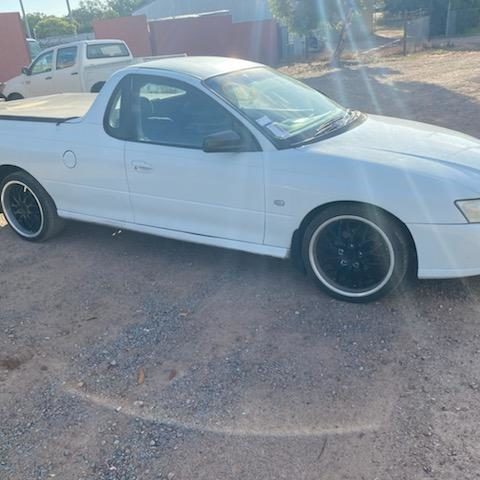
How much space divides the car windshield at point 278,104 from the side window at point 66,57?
9307 mm

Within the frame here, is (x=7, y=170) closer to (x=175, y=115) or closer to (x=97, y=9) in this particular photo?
(x=175, y=115)

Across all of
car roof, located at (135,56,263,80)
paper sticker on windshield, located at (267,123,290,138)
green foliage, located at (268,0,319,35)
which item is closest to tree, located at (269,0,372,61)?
green foliage, located at (268,0,319,35)

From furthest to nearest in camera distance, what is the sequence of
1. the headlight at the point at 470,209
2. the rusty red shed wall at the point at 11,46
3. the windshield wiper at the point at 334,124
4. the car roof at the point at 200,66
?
the rusty red shed wall at the point at 11,46 < the car roof at the point at 200,66 < the windshield wiper at the point at 334,124 < the headlight at the point at 470,209

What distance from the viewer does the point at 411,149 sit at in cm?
364

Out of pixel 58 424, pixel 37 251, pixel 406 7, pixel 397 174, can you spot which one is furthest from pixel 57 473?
pixel 406 7

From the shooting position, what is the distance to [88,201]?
15.5 feet

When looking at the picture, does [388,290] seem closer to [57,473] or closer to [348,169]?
[348,169]

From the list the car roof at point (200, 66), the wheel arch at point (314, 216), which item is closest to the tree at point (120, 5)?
the car roof at point (200, 66)

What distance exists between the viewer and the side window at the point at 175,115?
3938 millimetres

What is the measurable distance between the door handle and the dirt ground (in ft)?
2.77

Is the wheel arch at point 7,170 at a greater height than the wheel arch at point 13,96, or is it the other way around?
the wheel arch at point 7,170

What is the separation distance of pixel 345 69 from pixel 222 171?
18.5 meters

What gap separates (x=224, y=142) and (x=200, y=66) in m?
0.98

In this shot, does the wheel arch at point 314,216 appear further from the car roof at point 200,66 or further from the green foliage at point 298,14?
the green foliage at point 298,14
